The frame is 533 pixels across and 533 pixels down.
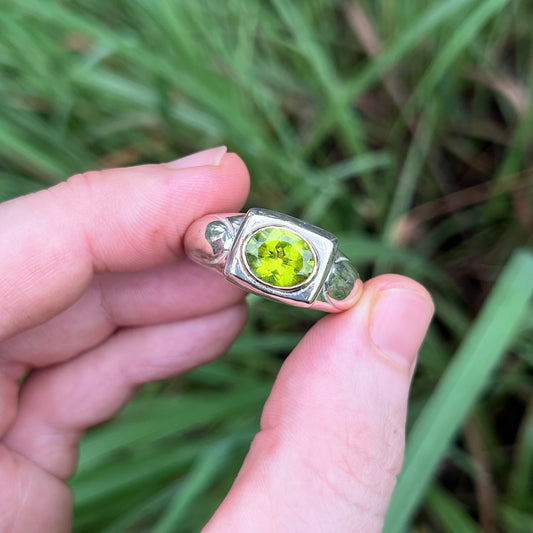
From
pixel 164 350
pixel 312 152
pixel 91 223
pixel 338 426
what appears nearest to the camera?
pixel 338 426

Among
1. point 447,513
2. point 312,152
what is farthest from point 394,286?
point 312,152

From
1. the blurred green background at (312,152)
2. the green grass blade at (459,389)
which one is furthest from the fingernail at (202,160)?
the green grass blade at (459,389)

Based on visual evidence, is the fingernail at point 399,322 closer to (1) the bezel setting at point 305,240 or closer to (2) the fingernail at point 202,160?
(1) the bezel setting at point 305,240

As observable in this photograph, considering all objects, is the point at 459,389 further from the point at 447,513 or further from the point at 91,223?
the point at 91,223

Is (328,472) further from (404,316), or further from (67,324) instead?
(67,324)

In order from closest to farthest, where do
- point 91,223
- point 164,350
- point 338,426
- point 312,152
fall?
point 338,426, point 91,223, point 164,350, point 312,152

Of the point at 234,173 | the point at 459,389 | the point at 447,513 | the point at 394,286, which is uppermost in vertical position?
the point at 234,173
